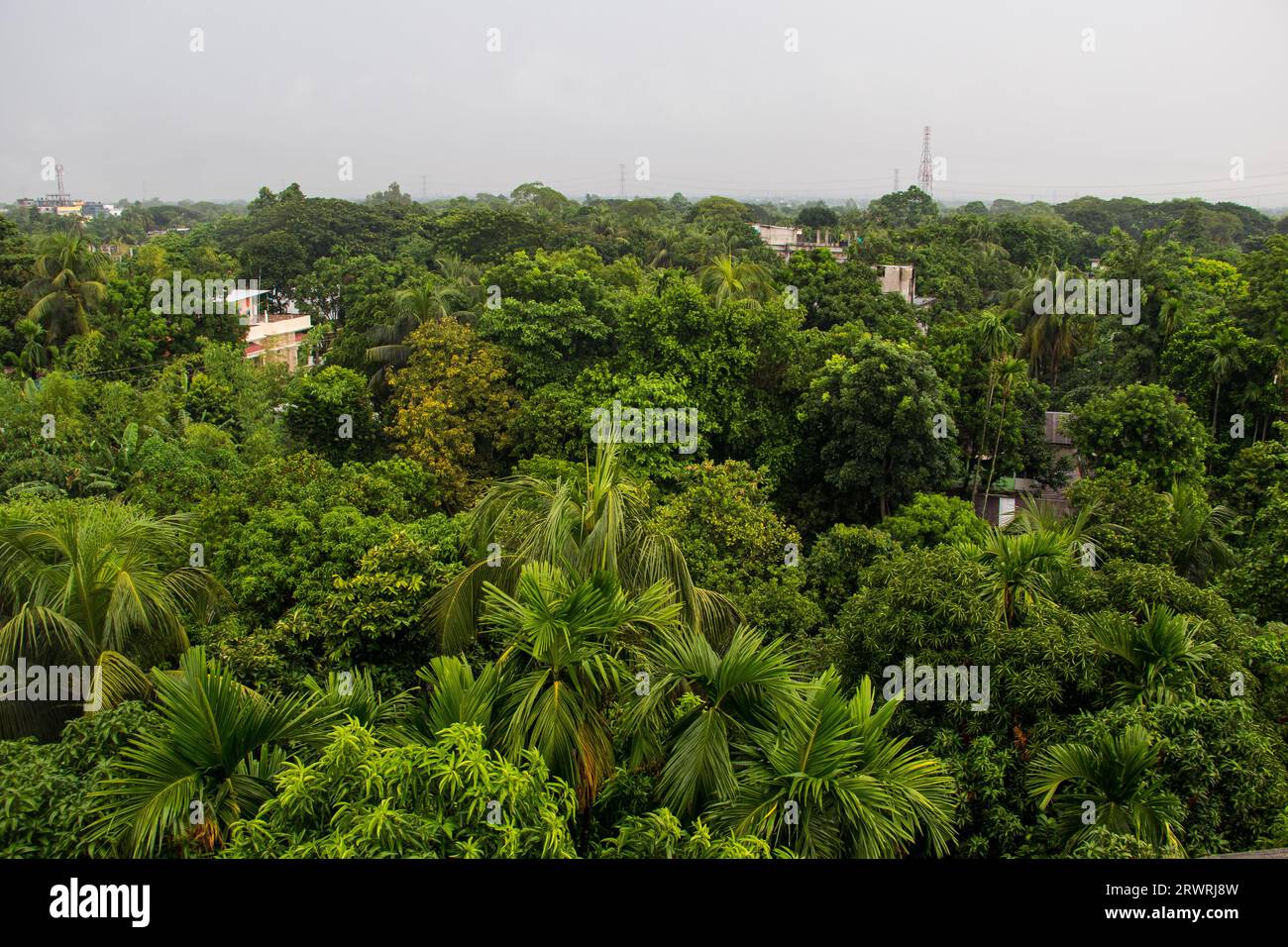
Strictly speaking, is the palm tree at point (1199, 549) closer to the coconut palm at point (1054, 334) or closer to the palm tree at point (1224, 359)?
the palm tree at point (1224, 359)

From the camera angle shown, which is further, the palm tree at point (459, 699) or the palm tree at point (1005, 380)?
the palm tree at point (1005, 380)

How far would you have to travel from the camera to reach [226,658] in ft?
25.6

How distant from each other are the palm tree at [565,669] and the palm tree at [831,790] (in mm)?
963

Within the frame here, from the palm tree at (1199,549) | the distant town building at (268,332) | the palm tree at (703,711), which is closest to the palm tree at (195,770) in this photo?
the palm tree at (703,711)

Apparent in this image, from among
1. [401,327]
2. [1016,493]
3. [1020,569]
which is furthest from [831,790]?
[1016,493]

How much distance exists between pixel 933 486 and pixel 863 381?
2.65 metres

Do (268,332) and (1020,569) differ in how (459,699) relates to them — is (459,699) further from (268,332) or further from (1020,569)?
(268,332)

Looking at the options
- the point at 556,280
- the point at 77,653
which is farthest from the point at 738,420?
the point at 77,653

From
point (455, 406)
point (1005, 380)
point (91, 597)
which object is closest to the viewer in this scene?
point (91, 597)

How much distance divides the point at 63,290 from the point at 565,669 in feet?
98.4

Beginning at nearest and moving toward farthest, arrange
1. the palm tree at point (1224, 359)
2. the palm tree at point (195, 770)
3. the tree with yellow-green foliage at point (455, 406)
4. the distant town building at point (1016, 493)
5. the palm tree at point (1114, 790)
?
1. the palm tree at point (195, 770)
2. the palm tree at point (1114, 790)
3. the tree with yellow-green foliage at point (455, 406)
4. the palm tree at point (1224, 359)
5. the distant town building at point (1016, 493)

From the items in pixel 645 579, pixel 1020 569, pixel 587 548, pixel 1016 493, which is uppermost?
pixel 587 548

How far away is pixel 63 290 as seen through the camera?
1128 inches

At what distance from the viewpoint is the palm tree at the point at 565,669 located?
5.67 metres
